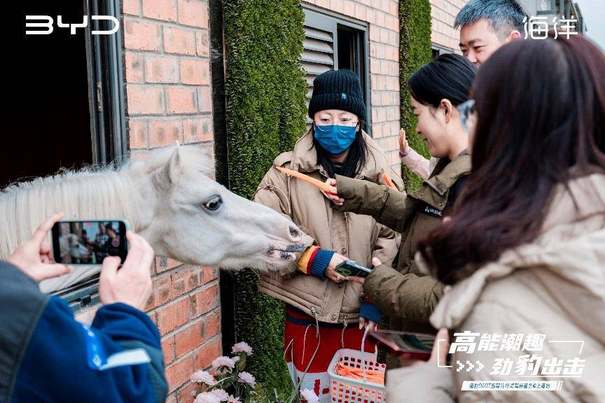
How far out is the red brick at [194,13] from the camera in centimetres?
322

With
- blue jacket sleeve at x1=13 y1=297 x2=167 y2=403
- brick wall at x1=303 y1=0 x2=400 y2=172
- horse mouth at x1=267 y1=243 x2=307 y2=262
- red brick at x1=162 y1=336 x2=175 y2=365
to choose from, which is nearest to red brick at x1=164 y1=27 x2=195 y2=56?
horse mouth at x1=267 y1=243 x2=307 y2=262

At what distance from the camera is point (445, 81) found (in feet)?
7.55

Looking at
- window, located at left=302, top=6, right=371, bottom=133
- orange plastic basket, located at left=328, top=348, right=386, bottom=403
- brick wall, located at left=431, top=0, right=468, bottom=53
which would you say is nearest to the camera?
orange plastic basket, located at left=328, top=348, right=386, bottom=403

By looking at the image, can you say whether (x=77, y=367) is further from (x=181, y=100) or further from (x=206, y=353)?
(x=206, y=353)

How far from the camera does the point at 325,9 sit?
16.4 ft

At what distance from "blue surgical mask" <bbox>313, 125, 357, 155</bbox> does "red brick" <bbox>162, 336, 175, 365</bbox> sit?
45.5 inches

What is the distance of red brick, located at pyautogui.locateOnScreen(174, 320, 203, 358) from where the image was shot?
3.21 m

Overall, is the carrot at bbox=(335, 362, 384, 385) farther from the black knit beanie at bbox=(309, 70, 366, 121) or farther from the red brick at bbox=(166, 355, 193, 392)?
the black knit beanie at bbox=(309, 70, 366, 121)

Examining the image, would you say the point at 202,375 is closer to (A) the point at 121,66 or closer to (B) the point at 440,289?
(B) the point at 440,289

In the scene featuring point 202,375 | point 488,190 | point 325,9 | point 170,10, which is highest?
point 325,9

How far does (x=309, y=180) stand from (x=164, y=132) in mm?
715

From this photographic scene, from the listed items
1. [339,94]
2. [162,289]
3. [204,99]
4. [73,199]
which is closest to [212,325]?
[162,289]

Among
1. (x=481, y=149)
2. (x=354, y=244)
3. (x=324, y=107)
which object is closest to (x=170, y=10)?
(x=324, y=107)

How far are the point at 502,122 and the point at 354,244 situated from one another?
5.93ft
